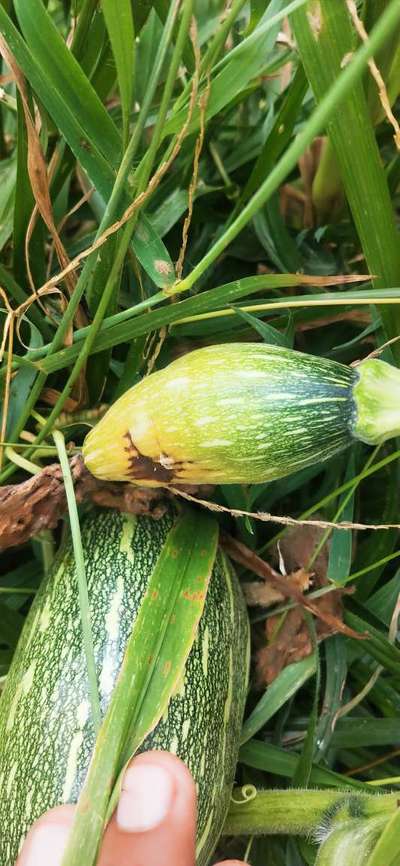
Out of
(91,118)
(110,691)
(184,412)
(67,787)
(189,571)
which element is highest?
(91,118)

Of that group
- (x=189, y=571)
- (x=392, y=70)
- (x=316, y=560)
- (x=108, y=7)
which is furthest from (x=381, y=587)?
(x=108, y=7)

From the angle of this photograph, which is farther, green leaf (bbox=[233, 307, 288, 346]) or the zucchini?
green leaf (bbox=[233, 307, 288, 346])

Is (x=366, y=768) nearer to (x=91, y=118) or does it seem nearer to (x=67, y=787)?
(x=67, y=787)

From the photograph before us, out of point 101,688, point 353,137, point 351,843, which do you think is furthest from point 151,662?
point 353,137

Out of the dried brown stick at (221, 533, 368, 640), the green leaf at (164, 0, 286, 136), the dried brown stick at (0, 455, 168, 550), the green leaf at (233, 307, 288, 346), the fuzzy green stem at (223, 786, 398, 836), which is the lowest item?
the fuzzy green stem at (223, 786, 398, 836)

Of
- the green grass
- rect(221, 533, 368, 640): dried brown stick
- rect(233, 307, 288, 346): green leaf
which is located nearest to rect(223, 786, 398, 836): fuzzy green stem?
the green grass

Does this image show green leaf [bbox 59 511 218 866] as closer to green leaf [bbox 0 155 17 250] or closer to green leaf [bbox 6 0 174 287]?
green leaf [bbox 6 0 174 287]
